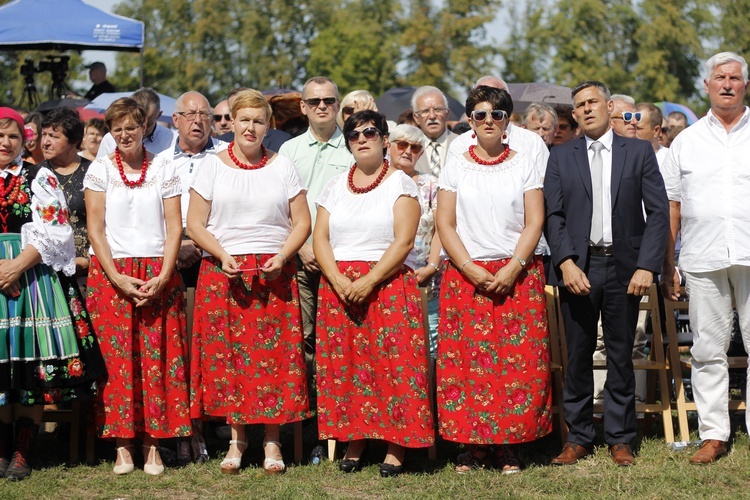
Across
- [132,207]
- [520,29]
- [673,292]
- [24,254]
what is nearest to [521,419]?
[673,292]

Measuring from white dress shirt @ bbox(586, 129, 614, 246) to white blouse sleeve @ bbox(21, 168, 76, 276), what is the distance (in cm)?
311

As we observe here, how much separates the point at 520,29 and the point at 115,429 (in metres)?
39.9

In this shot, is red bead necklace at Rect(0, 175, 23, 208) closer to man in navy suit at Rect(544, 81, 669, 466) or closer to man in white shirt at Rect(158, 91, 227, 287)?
man in white shirt at Rect(158, 91, 227, 287)

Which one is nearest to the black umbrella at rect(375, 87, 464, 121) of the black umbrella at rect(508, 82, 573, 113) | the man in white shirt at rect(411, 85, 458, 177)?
the black umbrella at rect(508, 82, 573, 113)

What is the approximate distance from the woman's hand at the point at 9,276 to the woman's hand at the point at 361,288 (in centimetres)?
190

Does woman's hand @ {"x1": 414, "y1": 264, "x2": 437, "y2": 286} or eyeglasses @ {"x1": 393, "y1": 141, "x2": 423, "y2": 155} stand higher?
eyeglasses @ {"x1": 393, "y1": 141, "x2": 423, "y2": 155}

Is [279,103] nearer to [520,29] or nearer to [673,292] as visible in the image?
[673,292]

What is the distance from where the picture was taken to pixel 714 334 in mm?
5820

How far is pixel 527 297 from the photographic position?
5641 millimetres

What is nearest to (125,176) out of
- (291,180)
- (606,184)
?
(291,180)

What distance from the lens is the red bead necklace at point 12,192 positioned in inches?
222

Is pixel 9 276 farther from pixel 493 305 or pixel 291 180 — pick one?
pixel 493 305

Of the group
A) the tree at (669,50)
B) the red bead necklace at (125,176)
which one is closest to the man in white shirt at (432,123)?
the red bead necklace at (125,176)

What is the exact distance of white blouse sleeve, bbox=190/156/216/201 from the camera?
19.2 ft
